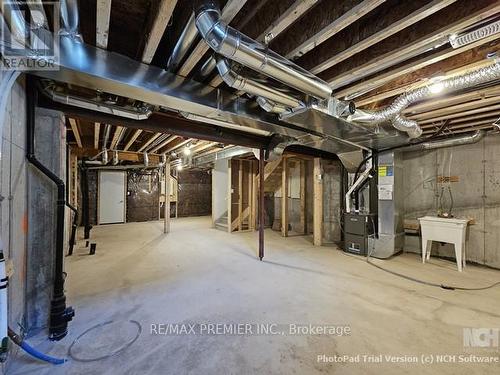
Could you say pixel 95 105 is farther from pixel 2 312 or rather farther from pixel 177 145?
pixel 177 145

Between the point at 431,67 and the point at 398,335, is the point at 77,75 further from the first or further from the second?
A: the point at 398,335

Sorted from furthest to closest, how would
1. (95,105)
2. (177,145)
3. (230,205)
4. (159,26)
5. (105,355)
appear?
(230,205), (177,145), (95,105), (105,355), (159,26)

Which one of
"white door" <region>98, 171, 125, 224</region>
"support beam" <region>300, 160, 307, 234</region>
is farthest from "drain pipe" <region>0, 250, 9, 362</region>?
"white door" <region>98, 171, 125, 224</region>

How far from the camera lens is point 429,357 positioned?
1.61 m

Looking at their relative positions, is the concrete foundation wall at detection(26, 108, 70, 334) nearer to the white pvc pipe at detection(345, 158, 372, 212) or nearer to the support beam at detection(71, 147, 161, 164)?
the support beam at detection(71, 147, 161, 164)

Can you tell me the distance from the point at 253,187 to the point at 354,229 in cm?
320

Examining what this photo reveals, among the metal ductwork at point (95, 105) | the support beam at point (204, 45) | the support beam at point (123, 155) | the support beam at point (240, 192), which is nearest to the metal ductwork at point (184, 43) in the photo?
the support beam at point (204, 45)

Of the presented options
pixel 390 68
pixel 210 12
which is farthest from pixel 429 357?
pixel 210 12

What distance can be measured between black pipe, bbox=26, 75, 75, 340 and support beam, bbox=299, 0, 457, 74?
7.06ft

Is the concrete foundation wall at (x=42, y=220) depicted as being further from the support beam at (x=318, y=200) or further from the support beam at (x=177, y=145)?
the support beam at (x=318, y=200)

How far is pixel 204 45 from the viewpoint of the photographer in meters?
1.44

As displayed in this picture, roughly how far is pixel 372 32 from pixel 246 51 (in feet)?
2.67

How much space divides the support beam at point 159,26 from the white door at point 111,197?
715 centimetres

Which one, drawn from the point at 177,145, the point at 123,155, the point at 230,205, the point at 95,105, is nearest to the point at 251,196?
the point at 230,205
